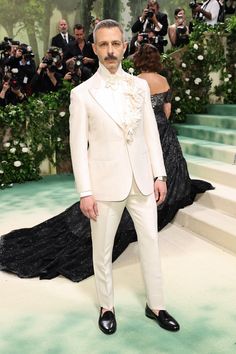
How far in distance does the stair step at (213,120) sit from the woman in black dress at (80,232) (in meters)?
1.86

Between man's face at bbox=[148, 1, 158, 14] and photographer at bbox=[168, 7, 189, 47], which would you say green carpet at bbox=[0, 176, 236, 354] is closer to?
photographer at bbox=[168, 7, 189, 47]

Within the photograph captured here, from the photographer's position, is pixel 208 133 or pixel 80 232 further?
pixel 208 133

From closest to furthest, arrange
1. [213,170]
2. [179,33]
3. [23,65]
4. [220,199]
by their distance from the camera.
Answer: [220,199]
[213,170]
[23,65]
[179,33]

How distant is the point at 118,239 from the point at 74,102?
167cm

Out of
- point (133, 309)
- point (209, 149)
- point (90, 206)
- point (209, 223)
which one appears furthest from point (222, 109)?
point (90, 206)

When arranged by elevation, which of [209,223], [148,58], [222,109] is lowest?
[209,223]

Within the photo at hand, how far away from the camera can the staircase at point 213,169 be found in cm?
422

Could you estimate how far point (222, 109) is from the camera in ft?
22.9

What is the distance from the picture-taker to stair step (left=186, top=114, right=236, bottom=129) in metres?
6.41

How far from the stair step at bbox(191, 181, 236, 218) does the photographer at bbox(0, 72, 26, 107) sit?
3047 mm

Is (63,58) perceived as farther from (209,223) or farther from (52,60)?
(209,223)

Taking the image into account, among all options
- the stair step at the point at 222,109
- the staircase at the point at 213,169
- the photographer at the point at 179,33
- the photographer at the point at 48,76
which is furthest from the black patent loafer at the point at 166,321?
the photographer at the point at 179,33

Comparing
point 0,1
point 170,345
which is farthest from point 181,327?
point 0,1

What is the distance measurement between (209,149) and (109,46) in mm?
3578
